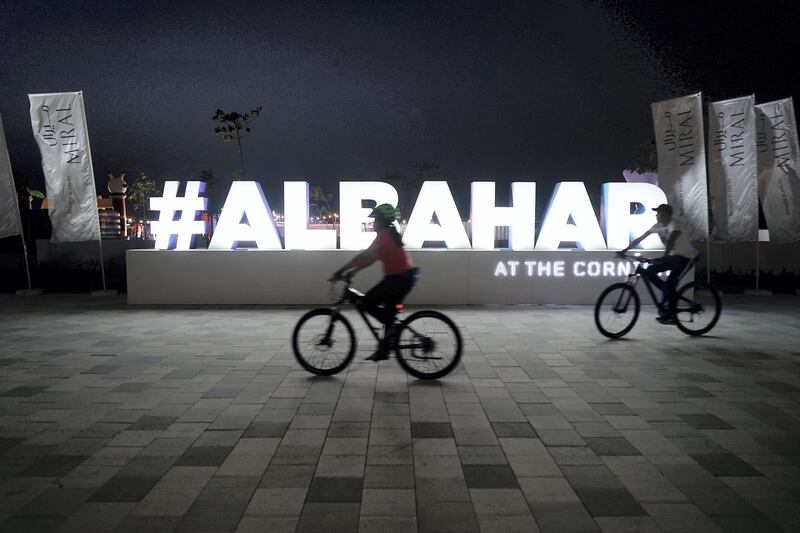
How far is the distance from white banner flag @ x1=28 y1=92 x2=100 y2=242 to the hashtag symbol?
7.08 feet

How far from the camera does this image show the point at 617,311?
8430 millimetres

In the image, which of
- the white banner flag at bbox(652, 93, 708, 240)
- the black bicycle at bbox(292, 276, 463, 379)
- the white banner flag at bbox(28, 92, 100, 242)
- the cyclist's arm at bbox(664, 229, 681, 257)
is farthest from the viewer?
the white banner flag at bbox(28, 92, 100, 242)

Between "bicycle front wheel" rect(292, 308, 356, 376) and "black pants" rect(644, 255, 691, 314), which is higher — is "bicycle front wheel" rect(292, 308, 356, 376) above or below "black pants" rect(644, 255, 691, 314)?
below

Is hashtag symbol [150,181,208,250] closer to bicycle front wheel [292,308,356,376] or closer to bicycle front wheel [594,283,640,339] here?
bicycle front wheel [292,308,356,376]

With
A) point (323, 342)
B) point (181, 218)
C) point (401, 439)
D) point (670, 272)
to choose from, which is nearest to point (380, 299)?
point (323, 342)

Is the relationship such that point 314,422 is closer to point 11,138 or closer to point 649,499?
point 649,499

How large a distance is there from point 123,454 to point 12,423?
1438mm

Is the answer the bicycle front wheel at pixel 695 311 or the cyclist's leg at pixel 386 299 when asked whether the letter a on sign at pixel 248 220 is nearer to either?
the cyclist's leg at pixel 386 299

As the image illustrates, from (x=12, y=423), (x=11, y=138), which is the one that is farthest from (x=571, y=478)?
(x=11, y=138)

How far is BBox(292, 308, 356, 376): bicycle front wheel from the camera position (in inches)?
249

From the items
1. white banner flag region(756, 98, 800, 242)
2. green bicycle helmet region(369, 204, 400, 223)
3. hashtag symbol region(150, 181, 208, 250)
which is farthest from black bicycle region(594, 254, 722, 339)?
hashtag symbol region(150, 181, 208, 250)

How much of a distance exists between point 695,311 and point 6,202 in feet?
48.4

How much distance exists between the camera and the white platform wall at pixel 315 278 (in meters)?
11.9

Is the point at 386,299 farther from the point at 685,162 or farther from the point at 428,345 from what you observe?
the point at 685,162
